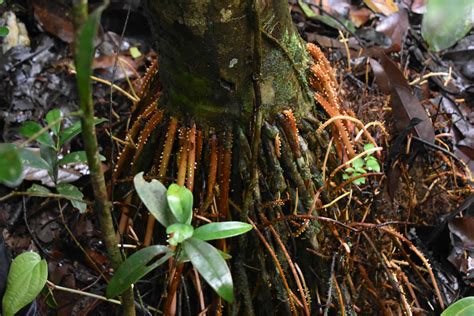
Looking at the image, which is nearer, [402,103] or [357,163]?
[357,163]

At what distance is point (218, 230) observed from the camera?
3.70ft

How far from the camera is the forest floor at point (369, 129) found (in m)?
1.71

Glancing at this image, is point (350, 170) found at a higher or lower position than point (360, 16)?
lower

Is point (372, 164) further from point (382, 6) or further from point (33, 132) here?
point (382, 6)

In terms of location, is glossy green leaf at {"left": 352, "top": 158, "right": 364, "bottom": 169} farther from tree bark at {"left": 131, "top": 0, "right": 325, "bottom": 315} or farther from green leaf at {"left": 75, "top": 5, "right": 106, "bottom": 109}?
green leaf at {"left": 75, "top": 5, "right": 106, "bottom": 109}

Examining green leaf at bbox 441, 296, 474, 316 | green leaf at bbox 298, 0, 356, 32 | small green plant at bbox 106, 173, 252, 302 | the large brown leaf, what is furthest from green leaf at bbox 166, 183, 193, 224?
green leaf at bbox 298, 0, 356, 32

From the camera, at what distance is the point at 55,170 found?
1.34 metres

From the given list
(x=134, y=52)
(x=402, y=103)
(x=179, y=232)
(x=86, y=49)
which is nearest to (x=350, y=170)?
(x=402, y=103)

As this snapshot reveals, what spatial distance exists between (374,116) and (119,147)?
84cm

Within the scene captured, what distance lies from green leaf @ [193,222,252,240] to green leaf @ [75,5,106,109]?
381 mm

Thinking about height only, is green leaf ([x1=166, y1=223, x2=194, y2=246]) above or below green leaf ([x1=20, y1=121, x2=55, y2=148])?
below

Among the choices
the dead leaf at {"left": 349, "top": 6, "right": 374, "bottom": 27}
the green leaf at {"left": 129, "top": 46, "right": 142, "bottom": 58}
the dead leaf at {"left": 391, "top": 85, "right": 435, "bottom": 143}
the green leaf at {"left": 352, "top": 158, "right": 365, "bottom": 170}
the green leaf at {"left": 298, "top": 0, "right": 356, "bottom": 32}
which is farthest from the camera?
the dead leaf at {"left": 349, "top": 6, "right": 374, "bottom": 27}

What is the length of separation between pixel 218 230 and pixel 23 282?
0.42 meters

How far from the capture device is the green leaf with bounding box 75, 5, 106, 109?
73 cm
